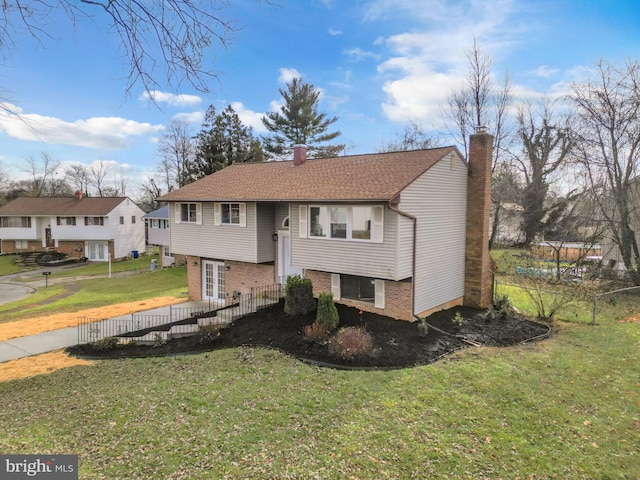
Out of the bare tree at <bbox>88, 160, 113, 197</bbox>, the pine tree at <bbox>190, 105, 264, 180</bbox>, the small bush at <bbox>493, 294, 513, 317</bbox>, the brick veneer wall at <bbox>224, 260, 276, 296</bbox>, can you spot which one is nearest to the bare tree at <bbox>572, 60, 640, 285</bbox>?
the small bush at <bbox>493, 294, 513, 317</bbox>

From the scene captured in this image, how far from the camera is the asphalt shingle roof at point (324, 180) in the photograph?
41.0 feet

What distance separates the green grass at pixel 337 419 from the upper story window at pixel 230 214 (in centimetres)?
A: 756

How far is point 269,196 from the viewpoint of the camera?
1469cm

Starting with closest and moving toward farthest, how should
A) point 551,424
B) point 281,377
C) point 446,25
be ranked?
1. point 551,424
2. point 281,377
3. point 446,25

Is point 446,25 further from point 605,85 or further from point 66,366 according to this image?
point 605,85

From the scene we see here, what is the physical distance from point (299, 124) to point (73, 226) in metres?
27.6

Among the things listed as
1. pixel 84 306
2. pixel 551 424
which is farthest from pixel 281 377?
pixel 84 306

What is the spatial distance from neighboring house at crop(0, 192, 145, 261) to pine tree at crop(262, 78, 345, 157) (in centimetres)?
1891

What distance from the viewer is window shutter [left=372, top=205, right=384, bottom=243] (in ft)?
39.5

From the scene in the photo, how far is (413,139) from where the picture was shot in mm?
37375

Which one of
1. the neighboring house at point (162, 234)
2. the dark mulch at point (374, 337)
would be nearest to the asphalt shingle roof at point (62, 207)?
the neighboring house at point (162, 234)

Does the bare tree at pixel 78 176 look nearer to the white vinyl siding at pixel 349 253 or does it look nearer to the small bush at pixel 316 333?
the white vinyl siding at pixel 349 253

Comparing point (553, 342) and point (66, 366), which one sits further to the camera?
point (553, 342)

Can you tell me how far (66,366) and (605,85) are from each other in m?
27.9
